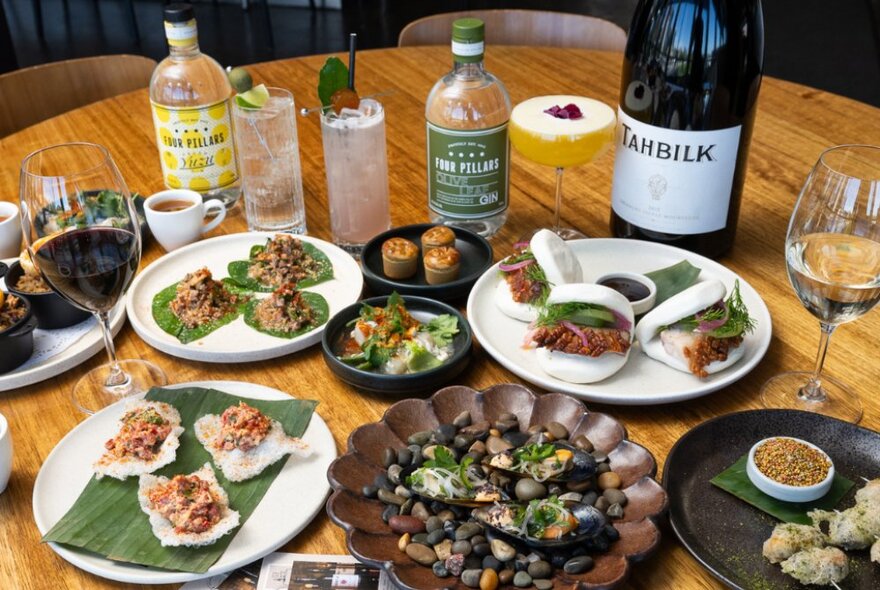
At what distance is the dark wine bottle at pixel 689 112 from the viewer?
55.1 inches

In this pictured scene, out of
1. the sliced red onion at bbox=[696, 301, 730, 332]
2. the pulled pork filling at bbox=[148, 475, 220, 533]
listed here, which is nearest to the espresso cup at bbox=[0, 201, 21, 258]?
the pulled pork filling at bbox=[148, 475, 220, 533]

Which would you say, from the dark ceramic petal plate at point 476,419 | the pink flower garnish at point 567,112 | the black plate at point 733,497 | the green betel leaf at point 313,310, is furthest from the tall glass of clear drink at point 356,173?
the black plate at point 733,497

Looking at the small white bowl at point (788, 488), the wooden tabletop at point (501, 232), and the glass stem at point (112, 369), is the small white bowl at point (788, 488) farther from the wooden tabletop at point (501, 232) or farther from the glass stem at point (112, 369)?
the glass stem at point (112, 369)

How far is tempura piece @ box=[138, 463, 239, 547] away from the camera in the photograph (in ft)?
3.15

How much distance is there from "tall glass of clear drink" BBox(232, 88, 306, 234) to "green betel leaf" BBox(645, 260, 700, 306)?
0.69m

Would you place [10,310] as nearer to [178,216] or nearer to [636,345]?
[178,216]

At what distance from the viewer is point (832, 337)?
136 cm

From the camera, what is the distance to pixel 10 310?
1306 millimetres

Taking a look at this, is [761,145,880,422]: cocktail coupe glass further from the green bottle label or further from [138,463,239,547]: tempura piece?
[138,463,239,547]: tempura piece

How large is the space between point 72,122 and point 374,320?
1247 mm

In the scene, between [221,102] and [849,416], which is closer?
[849,416]

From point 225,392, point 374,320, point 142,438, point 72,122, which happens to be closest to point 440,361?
point 374,320

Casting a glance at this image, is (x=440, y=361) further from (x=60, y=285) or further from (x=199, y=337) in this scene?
(x=60, y=285)

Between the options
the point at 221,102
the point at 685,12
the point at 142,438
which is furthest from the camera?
the point at 221,102
